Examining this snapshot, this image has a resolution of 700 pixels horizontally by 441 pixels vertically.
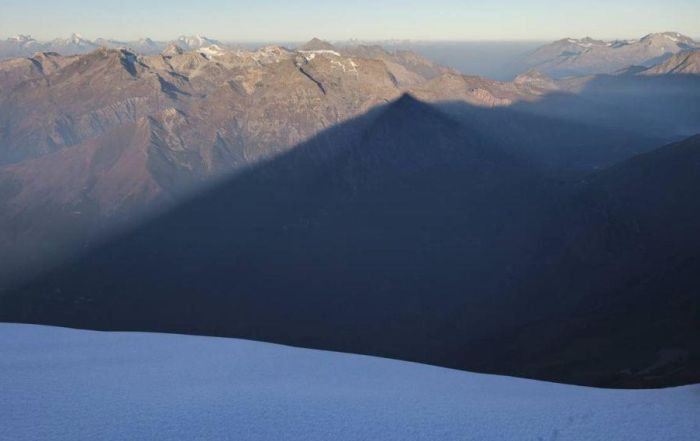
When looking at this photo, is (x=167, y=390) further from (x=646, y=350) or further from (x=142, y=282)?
(x=142, y=282)

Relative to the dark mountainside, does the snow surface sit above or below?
above

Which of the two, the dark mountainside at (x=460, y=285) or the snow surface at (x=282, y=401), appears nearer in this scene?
the snow surface at (x=282, y=401)

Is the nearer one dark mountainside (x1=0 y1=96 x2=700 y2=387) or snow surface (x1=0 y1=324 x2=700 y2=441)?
A: snow surface (x1=0 y1=324 x2=700 y2=441)

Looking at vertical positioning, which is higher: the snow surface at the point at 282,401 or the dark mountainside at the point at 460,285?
the snow surface at the point at 282,401

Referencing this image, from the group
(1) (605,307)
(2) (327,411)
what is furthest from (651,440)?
(1) (605,307)
